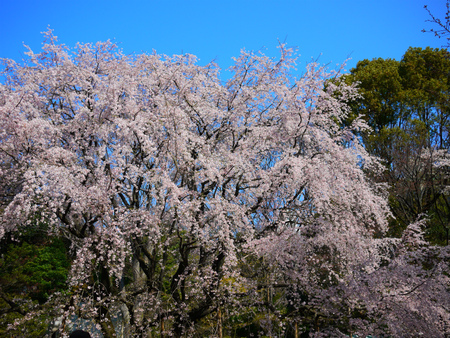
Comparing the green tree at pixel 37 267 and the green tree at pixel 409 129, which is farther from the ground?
the green tree at pixel 409 129

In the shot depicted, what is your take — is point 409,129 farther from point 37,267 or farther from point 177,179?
point 37,267

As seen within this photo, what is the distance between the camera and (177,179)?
30.6 ft

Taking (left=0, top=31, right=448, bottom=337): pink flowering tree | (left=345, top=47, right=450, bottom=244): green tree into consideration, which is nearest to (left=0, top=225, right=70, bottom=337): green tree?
(left=0, top=31, right=448, bottom=337): pink flowering tree

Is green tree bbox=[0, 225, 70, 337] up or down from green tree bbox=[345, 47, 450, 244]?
down

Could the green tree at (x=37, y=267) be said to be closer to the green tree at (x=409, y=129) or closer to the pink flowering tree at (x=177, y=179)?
the pink flowering tree at (x=177, y=179)

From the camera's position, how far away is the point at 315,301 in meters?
9.95

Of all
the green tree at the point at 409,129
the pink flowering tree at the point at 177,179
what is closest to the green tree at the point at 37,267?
the pink flowering tree at the point at 177,179

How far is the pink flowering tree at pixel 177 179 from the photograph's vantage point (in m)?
8.07

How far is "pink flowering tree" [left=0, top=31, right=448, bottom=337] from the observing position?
318 inches

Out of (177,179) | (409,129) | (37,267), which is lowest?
(37,267)

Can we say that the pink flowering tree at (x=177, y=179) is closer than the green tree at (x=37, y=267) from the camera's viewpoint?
Yes

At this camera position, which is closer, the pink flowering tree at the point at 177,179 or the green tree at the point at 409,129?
the pink flowering tree at the point at 177,179

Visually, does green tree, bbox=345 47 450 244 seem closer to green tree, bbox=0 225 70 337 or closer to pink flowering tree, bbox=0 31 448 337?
pink flowering tree, bbox=0 31 448 337

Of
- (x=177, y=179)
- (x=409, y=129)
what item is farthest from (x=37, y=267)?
(x=409, y=129)
